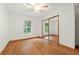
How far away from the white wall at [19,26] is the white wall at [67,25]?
41 centimetres

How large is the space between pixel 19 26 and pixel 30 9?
406 mm

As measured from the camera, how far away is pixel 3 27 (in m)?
1.91

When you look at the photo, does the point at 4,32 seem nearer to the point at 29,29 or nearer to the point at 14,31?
the point at 14,31

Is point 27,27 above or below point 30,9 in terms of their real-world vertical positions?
below

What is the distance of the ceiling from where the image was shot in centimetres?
183

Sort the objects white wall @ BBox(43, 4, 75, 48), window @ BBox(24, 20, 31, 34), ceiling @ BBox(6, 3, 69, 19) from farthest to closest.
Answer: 1. window @ BBox(24, 20, 31, 34)
2. white wall @ BBox(43, 4, 75, 48)
3. ceiling @ BBox(6, 3, 69, 19)

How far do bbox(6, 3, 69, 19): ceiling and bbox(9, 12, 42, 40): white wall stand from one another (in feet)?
0.26

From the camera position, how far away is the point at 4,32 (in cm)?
191

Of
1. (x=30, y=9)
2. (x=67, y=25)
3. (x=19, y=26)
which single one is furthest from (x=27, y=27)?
(x=67, y=25)

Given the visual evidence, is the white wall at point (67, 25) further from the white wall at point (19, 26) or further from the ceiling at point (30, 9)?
the white wall at point (19, 26)

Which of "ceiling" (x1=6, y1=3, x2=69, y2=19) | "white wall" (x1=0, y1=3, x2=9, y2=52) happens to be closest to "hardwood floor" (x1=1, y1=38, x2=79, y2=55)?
"white wall" (x1=0, y1=3, x2=9, y2=52)

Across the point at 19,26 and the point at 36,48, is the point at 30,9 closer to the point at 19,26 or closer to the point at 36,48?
the point at 19,26

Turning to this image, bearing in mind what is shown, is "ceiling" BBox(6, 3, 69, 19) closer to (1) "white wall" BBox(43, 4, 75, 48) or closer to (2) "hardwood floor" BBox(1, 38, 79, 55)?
(1) "white wall" BBox(43, 4, 75, 48)
